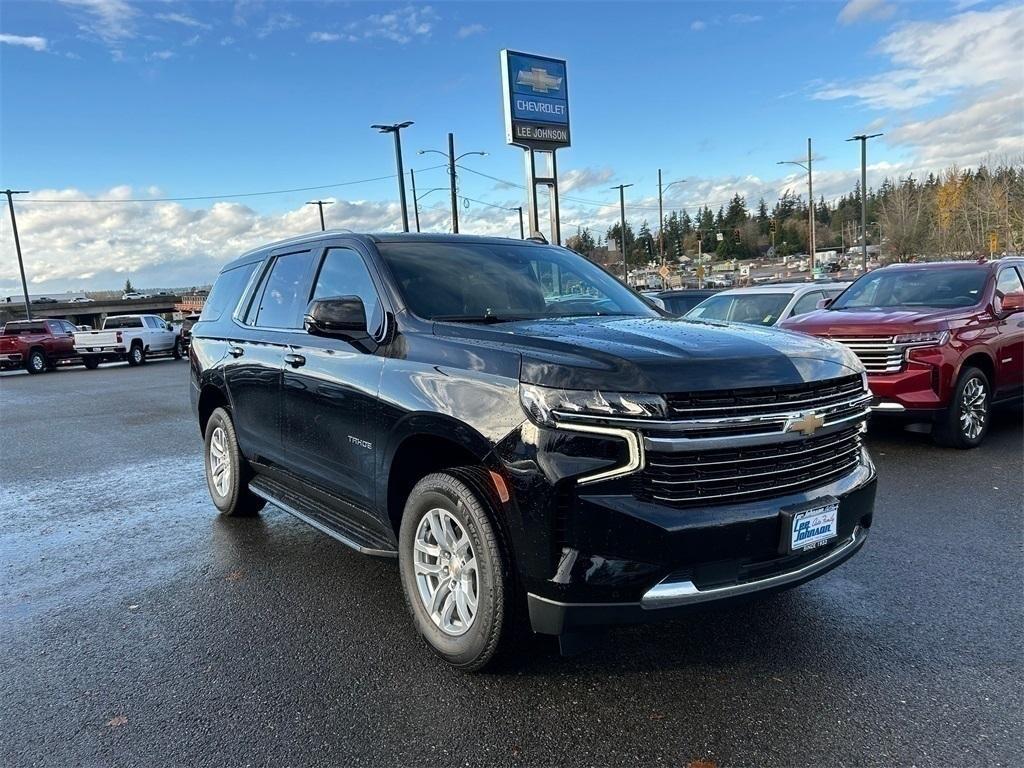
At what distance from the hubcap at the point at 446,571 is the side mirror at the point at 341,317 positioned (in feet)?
3.56

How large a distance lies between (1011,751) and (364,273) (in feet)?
11.6

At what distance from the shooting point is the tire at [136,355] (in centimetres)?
2873

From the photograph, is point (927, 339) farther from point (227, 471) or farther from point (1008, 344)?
point (227, 471)

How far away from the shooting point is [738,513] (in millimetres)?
2830

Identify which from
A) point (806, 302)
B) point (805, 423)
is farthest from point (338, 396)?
point (806, 302)

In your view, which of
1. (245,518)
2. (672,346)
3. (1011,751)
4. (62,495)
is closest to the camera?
(1011,751)

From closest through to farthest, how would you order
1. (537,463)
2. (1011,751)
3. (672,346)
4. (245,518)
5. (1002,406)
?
(1011,751), (537,463), (672,346), (245,518), (1002,406)

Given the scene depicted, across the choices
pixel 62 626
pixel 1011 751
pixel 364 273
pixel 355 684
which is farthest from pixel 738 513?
pixel 62 626

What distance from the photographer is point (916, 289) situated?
835cm

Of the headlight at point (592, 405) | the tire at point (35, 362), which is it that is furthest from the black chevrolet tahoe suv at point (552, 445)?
the tire at point (35, 362)

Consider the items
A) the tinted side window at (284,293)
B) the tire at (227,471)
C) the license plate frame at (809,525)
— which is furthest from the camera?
the tire at (227,471)

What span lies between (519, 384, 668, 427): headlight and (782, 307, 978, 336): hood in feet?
17.7

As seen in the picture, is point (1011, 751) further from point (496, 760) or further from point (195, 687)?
point (195, 687)

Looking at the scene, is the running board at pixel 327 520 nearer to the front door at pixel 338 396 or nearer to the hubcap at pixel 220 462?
the front door at pixel 338 396
